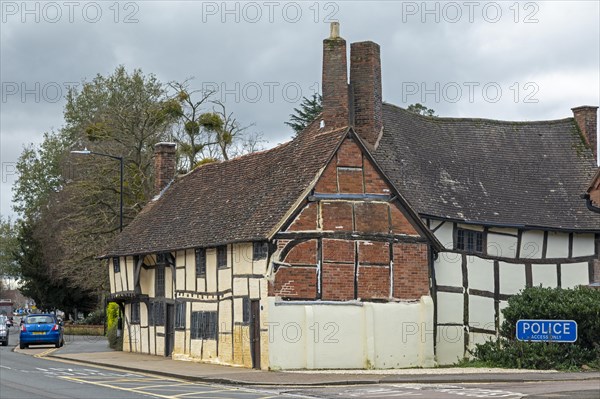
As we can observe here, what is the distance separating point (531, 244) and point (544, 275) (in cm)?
121

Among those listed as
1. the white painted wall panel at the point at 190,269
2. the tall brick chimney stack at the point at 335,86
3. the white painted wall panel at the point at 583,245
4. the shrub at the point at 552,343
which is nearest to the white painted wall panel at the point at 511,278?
the white painted wall panel at the point at 583,245

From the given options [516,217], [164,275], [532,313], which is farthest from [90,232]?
[532,313]

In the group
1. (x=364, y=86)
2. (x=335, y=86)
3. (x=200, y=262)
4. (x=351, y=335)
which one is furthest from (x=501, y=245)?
(x=200, y=262)

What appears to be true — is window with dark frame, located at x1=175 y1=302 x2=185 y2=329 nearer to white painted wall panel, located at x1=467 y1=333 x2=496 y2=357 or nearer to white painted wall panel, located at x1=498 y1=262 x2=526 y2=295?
white painted wall panel, located at x1=467 y1=333 x2=496 y2=357

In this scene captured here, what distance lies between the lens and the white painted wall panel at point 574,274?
3338 centimetres

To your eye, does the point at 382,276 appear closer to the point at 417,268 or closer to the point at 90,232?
the point at 417,268

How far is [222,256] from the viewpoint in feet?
98.2

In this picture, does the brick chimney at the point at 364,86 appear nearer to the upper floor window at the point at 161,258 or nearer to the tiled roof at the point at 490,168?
the tiled roof at the point at 490,168

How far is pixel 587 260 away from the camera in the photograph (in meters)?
33.8

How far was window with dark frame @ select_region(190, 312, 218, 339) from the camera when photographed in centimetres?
3027

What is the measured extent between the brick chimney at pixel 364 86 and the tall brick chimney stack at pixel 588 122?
1074cm

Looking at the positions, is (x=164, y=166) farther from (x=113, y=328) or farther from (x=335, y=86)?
(x=335, y=86)

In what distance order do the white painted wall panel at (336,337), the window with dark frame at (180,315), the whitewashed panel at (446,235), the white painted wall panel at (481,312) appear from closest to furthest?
the white painted wall panel at (336,337)
the whitewashed panel at (446,235)
the white painted wall panel at (481,312)
the window with dark frame at (180,315)

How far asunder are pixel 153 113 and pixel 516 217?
2523 centimetres
